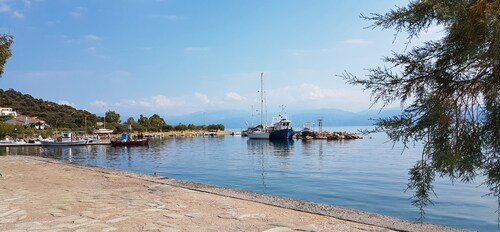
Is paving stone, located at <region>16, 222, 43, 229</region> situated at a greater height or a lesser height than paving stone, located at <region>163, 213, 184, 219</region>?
greater

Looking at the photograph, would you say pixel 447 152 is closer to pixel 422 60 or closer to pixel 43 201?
pixel 422 60

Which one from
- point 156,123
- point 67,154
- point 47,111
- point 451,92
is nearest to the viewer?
point 451,92

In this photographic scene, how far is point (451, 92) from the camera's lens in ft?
8.74

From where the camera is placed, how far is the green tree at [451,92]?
7.96ft

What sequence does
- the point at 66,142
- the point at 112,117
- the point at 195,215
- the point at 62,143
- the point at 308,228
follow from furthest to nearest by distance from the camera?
the point at 112,117
the point at 66,142
the point at 62,143
the point at 195,215
the point at 308,228

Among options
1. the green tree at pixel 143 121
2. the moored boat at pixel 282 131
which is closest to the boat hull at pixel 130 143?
the moored boat at pixel 282 131

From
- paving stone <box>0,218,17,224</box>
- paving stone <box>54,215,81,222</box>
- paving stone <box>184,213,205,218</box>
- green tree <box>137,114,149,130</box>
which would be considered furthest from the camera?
green tree <box>137,114,149,130</box>

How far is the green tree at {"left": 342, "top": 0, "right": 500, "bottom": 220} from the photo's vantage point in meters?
2.42

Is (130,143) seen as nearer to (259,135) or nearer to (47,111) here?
(259,135)

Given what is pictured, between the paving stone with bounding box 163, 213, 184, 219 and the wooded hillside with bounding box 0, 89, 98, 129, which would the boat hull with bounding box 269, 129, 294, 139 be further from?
the paving stone with bounding box 163, 213, 184, 219

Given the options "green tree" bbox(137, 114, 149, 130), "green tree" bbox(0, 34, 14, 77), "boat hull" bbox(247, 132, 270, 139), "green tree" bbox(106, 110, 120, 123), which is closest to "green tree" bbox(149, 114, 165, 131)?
"green tree" bbox(137, 114, 149, 130)

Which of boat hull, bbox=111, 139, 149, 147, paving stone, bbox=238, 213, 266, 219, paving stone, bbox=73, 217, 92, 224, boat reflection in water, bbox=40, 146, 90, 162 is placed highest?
paving stone, bbox=73, 217, 92, 224

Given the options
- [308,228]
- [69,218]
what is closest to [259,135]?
[69,218]

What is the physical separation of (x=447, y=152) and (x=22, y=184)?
469 inches
